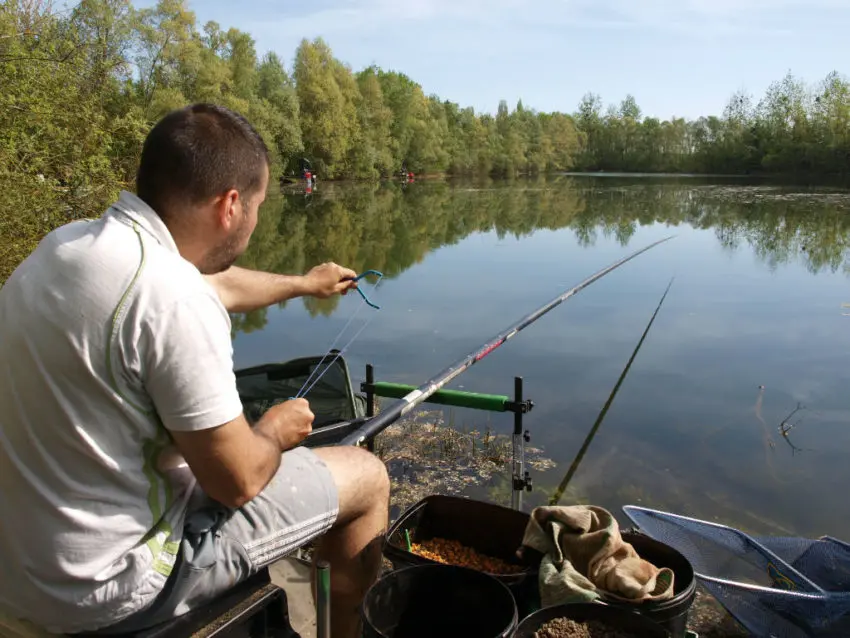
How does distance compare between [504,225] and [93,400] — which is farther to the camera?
[504,225]

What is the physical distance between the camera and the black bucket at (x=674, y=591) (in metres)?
1.94

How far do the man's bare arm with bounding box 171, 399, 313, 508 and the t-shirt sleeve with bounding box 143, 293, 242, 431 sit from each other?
0.03 metres

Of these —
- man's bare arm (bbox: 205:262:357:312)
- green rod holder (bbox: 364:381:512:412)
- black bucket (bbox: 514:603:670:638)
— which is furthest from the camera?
green rod holder (bbox: 364:381:512:412)

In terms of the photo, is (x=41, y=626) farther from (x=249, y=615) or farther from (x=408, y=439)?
(x=408, y=439)

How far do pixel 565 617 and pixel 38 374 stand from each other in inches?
55.0

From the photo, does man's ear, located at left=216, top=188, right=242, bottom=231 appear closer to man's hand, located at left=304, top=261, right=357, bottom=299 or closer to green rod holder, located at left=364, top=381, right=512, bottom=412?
man's hand, located at left=304, top=261, right=357, bottom=299

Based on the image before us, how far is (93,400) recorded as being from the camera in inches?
52.4

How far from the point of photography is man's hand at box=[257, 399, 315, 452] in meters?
1.62

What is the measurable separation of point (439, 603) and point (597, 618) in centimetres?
44

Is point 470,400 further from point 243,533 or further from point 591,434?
point 591,434

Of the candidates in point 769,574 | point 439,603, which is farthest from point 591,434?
point 439,603

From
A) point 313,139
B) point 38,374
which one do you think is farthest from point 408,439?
point 313,139

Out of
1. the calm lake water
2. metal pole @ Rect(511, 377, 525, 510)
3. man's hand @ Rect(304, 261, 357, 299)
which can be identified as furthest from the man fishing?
the calm lake water

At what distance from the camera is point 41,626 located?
1438mm
